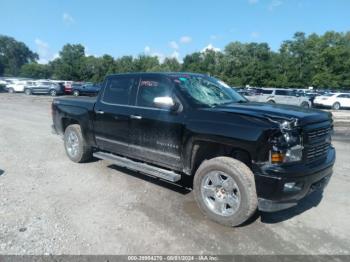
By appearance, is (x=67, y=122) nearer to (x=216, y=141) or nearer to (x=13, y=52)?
(x=216, y=141)

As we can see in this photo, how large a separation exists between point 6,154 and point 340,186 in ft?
23.6

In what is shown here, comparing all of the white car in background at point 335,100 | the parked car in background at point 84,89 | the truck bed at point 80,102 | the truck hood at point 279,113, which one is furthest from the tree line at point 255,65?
the truck hood at point 279,113

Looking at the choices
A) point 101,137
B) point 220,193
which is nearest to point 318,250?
point 220,193

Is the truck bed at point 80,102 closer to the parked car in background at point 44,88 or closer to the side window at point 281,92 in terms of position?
the side window at point 281,92

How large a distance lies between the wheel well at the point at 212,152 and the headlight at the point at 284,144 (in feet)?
1.49

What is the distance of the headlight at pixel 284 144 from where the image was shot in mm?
3744

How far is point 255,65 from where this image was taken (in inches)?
2504

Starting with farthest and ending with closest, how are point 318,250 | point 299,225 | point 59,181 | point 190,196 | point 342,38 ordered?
point 342,38, point 59,181, point 190,196, point 299,225, point 318,250

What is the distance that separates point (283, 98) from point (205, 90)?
77.1ft

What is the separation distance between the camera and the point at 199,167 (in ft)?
14.8

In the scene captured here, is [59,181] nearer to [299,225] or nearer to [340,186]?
[299,225]

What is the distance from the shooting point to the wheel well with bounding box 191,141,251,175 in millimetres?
4277

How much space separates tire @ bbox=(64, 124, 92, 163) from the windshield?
275 centimetres

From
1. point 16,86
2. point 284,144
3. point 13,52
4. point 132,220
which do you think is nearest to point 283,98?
point 284,144
